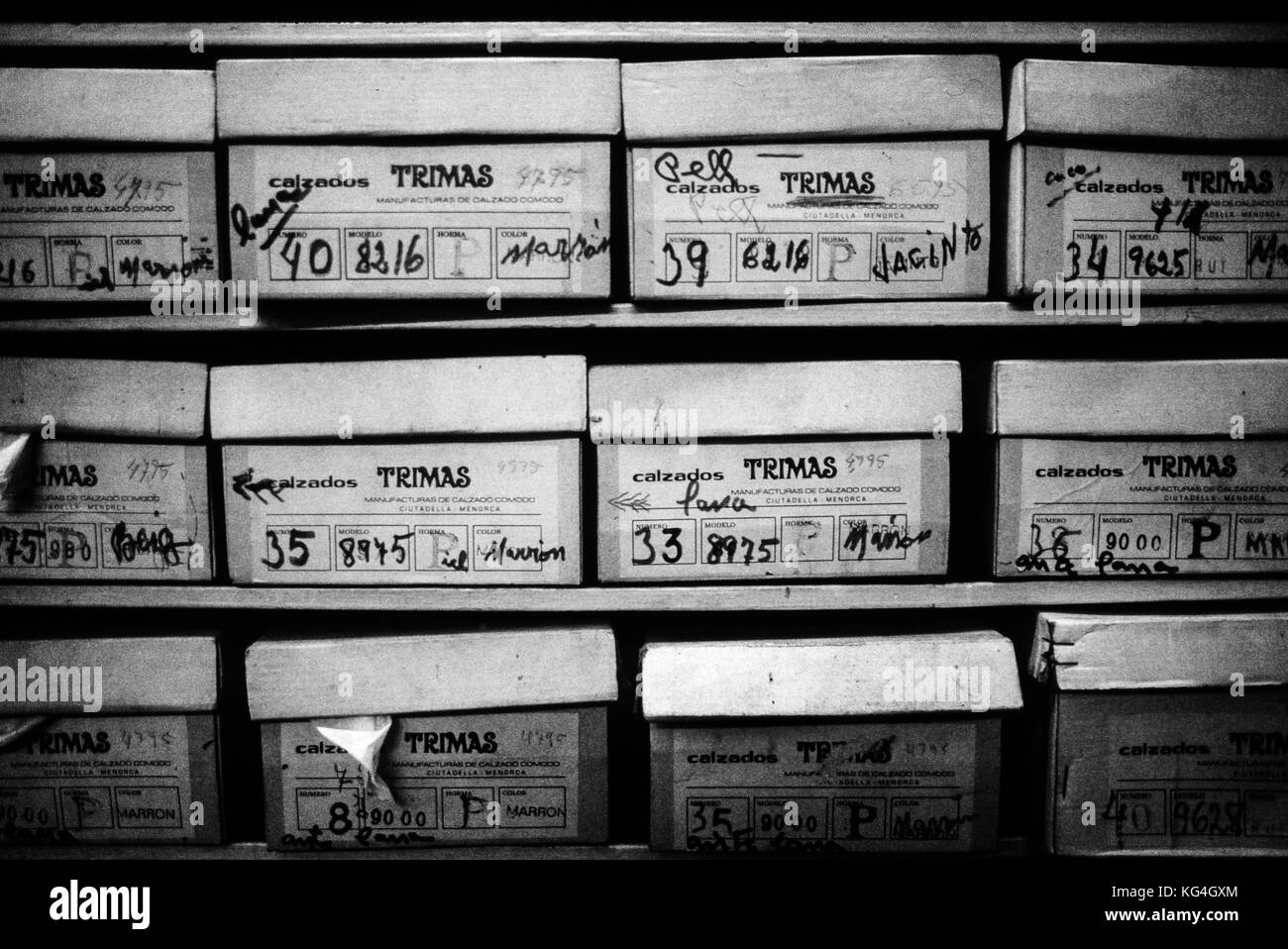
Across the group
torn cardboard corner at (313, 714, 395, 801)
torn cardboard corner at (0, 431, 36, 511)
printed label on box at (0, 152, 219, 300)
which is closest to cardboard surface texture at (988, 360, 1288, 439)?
torn cardboard corner at (313, 714, 395, 801)

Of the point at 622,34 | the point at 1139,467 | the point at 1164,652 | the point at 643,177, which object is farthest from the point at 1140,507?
the point at 622,34

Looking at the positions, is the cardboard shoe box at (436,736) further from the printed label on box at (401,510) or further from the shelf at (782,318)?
the shelf at (782,318)

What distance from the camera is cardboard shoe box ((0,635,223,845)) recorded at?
839mm

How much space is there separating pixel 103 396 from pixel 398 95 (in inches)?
17.9

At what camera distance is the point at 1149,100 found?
0.79m

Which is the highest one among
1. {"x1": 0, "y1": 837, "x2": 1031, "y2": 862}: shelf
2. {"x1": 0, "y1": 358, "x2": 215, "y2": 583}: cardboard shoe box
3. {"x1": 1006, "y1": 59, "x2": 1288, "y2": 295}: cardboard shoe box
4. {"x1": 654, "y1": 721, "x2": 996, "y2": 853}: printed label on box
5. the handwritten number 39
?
{"x1": 1006, "y1": 59, "x2": 1288, "y2": 295}: cardboard shoe box

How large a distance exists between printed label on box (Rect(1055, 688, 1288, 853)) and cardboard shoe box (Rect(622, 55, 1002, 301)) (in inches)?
19.7

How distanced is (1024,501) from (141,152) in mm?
1026

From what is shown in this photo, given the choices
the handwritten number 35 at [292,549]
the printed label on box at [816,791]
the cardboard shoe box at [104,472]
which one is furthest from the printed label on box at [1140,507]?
the cardboard shoe box at [104,472]

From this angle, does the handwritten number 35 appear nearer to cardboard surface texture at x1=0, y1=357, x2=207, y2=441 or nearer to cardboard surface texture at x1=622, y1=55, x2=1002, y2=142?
cardboard surface texture at x1=0, y1=357, x2=207, y2=441
